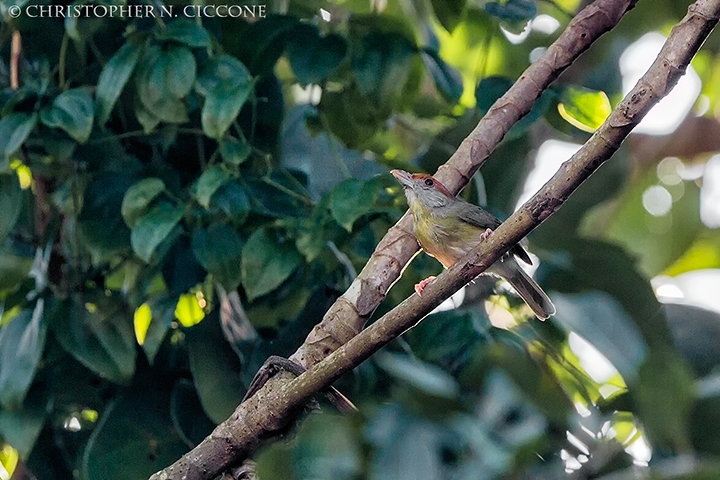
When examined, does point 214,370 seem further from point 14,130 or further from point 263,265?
point 14,130

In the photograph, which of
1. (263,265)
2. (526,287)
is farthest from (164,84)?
(526,287)

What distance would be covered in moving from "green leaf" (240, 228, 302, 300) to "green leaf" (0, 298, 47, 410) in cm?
57

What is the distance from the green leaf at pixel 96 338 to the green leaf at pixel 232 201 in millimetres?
462

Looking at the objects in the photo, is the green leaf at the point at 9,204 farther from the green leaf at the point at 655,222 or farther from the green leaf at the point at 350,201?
the green leaf at the point at 655,222

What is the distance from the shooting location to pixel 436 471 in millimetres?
521

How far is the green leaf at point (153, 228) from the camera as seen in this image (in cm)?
191

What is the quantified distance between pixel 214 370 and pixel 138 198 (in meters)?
0.47

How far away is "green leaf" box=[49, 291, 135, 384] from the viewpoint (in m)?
2.11

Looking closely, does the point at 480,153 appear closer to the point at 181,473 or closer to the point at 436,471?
the point at 181,473

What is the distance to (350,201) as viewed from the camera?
187 centimetres

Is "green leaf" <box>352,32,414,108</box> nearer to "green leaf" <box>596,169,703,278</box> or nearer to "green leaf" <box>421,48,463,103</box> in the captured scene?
"green leaf" <box>421,48,463,103</box>

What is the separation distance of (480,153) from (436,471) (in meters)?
1.32

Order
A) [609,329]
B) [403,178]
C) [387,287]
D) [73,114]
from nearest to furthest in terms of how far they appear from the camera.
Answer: [609,329], [387,287], [73,114], [403,178]

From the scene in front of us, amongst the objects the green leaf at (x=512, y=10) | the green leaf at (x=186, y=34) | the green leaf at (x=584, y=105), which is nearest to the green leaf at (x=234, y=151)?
the green leaf at (x=186, y=34)
